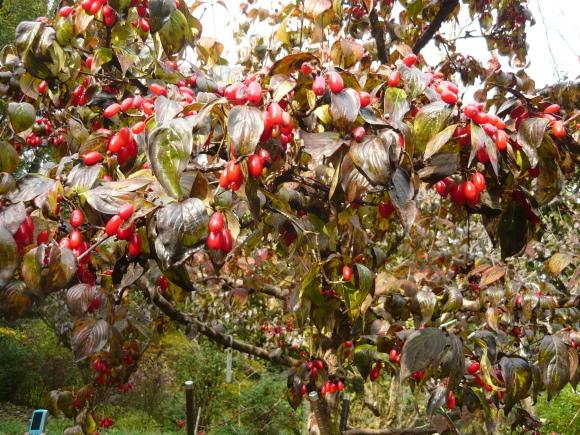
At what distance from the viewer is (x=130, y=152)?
114 cm

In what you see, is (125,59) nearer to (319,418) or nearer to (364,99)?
(364,99)

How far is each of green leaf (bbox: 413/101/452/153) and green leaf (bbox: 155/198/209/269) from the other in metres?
0.48

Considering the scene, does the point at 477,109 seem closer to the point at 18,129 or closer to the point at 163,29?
the point at 163,29

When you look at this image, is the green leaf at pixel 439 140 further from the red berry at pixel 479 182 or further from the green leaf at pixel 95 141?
the green leaf at pixel 95 141

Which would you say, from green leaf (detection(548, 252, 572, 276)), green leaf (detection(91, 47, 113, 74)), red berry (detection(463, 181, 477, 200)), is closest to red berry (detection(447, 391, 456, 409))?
green leaf (detection(548, 252, 572, 276))

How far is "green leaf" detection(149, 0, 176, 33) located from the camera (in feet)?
4.65

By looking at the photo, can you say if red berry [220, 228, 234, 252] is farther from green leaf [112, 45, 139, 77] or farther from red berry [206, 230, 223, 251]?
green leaf [112, 45, 139, 77]

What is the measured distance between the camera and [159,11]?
1432 millimetres

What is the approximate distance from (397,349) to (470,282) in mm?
1792

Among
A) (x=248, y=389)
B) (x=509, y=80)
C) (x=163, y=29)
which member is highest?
(x=509, y=80)

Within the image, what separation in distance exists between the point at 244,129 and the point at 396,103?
39 centimetres

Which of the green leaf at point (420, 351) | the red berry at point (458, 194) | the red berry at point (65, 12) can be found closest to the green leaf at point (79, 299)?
the green leaf at point (420, 351)

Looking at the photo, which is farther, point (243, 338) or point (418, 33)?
point (243, 338)

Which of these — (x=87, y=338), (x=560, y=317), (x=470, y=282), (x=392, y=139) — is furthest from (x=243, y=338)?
(x=392, y=139)
